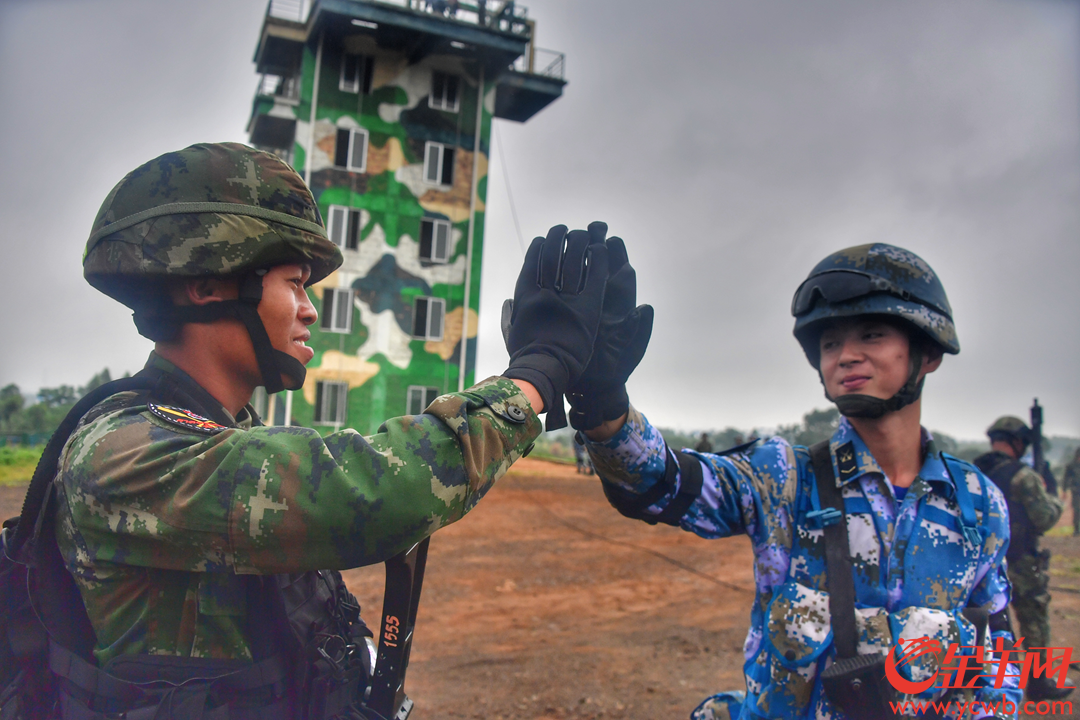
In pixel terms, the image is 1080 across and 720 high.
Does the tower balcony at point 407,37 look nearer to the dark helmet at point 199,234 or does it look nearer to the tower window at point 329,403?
the tower window at point 329,403

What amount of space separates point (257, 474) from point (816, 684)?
195cm

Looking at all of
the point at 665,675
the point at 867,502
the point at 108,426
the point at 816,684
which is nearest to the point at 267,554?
the point at 108,426

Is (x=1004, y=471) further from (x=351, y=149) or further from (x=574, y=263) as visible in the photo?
(x=351, y=149)

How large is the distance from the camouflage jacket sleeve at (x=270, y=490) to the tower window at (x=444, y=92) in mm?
18624

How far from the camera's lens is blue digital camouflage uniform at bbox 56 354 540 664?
4.16 ft

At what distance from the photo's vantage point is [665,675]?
6047mm

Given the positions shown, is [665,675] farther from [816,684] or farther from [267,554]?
[267,554]

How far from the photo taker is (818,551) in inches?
95.4

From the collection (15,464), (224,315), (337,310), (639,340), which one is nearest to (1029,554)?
(639,340)

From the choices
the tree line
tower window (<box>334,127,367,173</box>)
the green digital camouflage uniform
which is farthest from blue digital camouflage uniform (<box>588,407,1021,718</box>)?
tower window (<box>334,127,367,173</box>)

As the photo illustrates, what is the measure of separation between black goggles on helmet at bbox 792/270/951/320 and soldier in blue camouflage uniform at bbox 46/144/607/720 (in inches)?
47.5

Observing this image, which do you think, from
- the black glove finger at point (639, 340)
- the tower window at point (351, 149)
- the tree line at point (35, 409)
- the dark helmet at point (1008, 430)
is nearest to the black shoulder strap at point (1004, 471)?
the dark helmet at point (1008, 430)

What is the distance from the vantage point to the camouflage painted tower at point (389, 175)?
1736 cm

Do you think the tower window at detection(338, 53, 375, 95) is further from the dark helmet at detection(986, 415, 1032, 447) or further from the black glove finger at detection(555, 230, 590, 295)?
the black glove finger at detection(555, 230, 590, 295)
